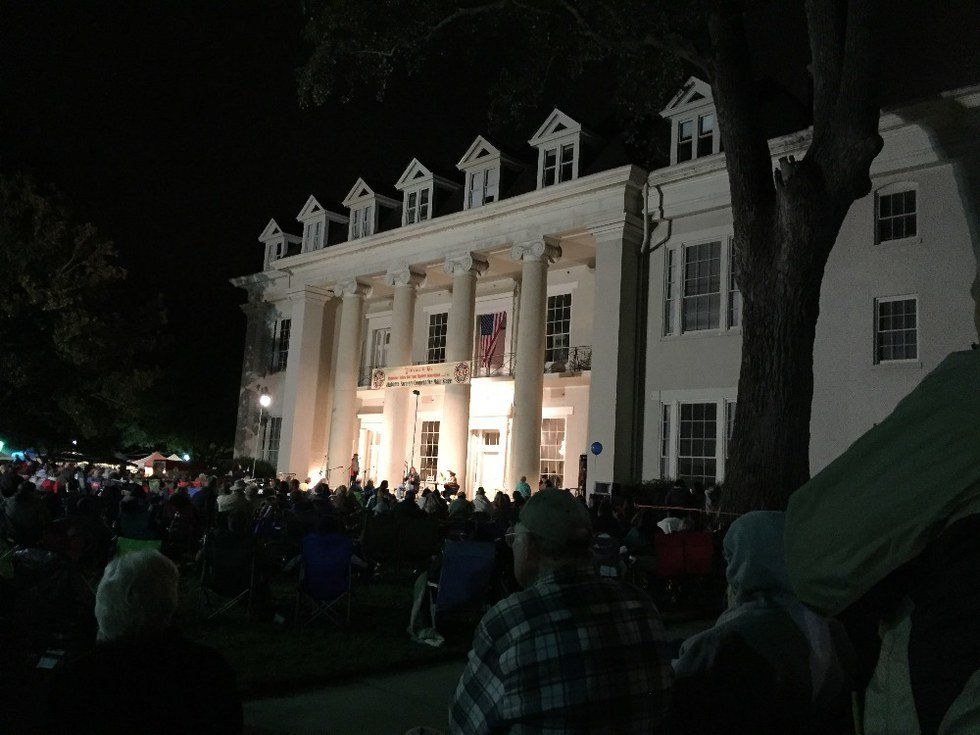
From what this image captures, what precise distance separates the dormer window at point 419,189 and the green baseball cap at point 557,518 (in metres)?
25.3

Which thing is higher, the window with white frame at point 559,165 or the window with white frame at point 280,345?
the window with white frame at point 559,165

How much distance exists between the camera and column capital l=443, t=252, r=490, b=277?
24844mm

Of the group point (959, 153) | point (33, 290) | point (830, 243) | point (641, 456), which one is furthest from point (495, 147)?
point (33, 290)

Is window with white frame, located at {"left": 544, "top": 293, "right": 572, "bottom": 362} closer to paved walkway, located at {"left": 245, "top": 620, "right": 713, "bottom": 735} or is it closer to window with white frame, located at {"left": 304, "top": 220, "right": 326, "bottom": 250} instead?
window with white frame, located at {"left": 304, "top": 220, "right": 326, "bottom": 250}

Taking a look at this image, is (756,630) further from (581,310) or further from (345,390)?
(345,390)

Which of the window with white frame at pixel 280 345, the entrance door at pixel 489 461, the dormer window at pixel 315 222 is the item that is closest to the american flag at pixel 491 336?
the entrance door at pixel 489 461

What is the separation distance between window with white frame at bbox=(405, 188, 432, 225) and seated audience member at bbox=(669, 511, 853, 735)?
25478 mm

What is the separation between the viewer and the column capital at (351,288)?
2874 cm

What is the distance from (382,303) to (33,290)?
41.7ft

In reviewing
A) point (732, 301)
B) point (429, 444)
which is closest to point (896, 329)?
point (732, 301)

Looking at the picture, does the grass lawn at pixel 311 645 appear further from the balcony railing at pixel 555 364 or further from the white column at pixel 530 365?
the balcony railing at pixel 555 364

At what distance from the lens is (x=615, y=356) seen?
20.9m

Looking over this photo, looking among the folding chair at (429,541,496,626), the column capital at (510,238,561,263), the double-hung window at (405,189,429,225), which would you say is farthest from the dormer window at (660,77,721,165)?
the folding chair at (429,541,496,626)

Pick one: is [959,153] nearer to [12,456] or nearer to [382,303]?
[382,303]
